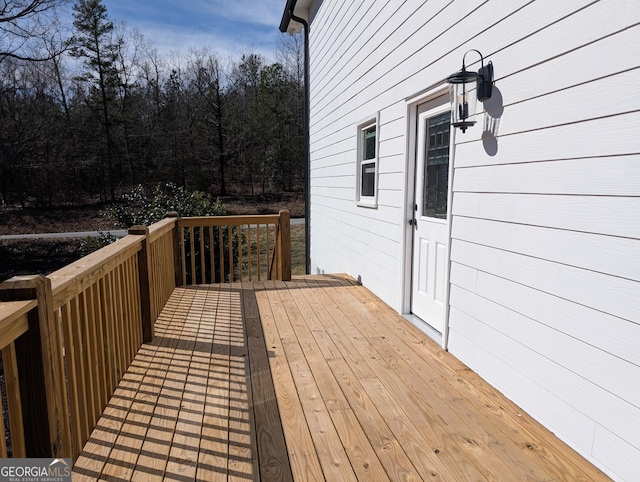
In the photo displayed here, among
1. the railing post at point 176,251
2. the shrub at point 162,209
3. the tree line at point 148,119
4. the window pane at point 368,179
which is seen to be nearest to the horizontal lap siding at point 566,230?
the window pane at point 368,179

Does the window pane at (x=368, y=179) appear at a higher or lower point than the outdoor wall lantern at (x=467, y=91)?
lower

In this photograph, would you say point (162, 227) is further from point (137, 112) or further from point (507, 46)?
point (137, 112)

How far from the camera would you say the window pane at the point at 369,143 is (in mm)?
4657

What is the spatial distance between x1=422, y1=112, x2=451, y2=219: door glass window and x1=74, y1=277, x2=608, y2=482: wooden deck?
3.36 ft

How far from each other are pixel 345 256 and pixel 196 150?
18.3 meters

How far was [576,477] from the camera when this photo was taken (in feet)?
5.50

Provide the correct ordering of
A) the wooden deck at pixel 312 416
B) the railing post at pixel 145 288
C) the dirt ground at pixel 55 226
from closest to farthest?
1. the wooden deck at pixel 312 416
2. the railing post at pixel 145 288
3. the dirt ground at pixel 55 226

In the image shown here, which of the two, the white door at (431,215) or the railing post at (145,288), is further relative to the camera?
the railing post at (145,288)

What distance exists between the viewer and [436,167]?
10.5ft

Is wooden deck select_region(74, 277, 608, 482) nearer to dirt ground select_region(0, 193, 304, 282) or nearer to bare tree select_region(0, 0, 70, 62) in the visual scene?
dirt ground select_region(0, 193, 304, 282)

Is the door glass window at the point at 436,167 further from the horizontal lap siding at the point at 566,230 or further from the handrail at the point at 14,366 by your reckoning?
the handrail at the point at 14,366

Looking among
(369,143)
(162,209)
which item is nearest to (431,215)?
(369,143)

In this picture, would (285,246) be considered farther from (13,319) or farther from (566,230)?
(13,319)

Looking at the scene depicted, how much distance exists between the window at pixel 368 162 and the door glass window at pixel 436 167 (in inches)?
39.9
